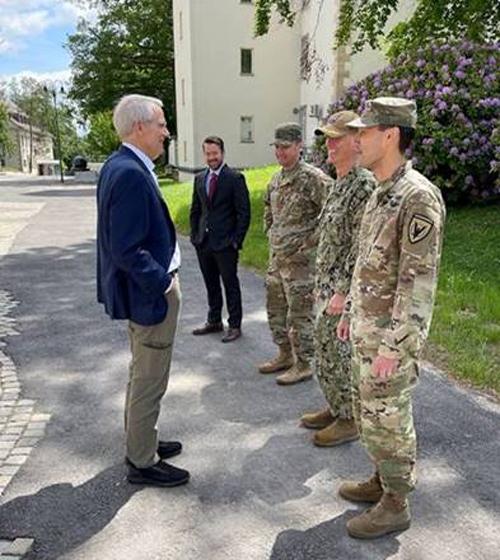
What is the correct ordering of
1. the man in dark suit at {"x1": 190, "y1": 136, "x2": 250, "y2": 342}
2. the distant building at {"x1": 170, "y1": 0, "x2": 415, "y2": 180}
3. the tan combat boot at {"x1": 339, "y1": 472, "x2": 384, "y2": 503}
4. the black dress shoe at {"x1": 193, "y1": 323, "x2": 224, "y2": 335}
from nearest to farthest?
the tan combat boot at {"x1": 339, "y1": 472, "x2": 384, "y2": 503} → the man in dark suit at {"x1": 190, "y1": 136, "x2": 250, "y2": 342} → the black dress shoe at {"x1": 193, "y1": 323, "x2": 224, "y2": 335} → the distant building at {"x1": 170, "y1": 0, "x2": 415, "y2": 180}

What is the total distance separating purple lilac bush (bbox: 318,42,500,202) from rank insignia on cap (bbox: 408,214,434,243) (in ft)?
28.5

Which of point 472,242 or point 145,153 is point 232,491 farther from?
point 472,242

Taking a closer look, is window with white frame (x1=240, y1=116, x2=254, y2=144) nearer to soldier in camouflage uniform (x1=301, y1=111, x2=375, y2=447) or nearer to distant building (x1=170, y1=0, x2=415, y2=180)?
distant building (x1=170, y1=0, x2=415, y2=180)

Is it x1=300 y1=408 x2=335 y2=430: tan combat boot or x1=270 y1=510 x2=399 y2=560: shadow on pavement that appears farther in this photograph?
x1=300 y1=408 x2=335 y2=430: tan combat boot

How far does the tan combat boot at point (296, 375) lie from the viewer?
15.9ft

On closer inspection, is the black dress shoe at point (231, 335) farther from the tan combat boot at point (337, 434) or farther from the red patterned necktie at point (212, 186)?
the tan combat boot at point (337, 434)

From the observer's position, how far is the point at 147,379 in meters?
3.30

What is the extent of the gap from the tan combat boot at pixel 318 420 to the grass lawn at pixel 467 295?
1454mm

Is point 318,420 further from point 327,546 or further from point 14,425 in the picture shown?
point 14,425

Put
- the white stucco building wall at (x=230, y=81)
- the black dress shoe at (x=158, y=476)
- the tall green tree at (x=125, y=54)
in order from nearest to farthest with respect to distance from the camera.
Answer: the black dress shoe at (x=158, y=476) → the white stucco building wall at (x=230, y=81) → the tall green tree at (x=125, y=54)

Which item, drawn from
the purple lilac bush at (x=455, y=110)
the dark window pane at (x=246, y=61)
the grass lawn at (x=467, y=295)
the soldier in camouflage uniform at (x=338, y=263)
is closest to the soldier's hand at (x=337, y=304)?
the soldier in camouflage uniform at (x=338, y=263)

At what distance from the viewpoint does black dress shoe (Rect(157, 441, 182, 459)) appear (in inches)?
148

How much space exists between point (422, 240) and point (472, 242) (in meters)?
7.62

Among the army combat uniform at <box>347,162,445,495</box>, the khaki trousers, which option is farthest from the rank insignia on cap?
the khaki trousers
